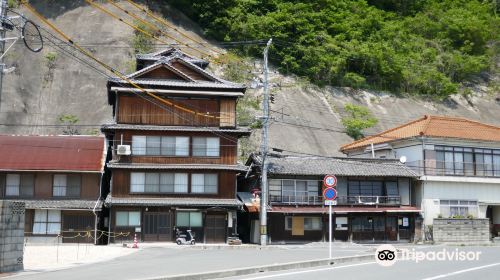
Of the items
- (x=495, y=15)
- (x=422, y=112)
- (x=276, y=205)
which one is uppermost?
(x=495, y=15)

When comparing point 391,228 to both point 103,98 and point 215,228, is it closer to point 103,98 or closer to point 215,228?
point 215,228

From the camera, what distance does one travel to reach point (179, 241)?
1368 inches

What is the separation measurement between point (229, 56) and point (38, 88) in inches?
820

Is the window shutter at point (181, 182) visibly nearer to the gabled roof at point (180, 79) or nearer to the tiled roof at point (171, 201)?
the tiled roof at point (171, 201)

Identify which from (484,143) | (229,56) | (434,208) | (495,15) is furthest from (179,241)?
(495,15)

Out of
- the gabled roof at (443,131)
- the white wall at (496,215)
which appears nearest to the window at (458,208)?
the white wall at (496,215)

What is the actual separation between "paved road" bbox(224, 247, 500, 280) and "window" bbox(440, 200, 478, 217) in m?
23.4

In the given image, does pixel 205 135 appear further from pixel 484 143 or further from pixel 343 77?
pixel 343 77

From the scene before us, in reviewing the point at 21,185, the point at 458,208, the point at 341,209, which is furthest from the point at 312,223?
the point at 21,185

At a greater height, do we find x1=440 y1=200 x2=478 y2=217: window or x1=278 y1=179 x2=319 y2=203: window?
x1=278 y1=179 x2=319 y2=203: window

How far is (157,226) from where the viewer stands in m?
36.1

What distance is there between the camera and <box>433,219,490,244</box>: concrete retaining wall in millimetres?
39094

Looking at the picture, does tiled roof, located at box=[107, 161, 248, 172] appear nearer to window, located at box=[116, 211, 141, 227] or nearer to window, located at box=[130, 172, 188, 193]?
window, located at box=[130, 172, 188, 193]

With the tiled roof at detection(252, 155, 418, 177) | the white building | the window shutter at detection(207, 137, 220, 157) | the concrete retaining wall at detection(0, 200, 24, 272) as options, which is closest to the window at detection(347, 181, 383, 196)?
the tiled roof at detection(252, 155, 418, 177)
